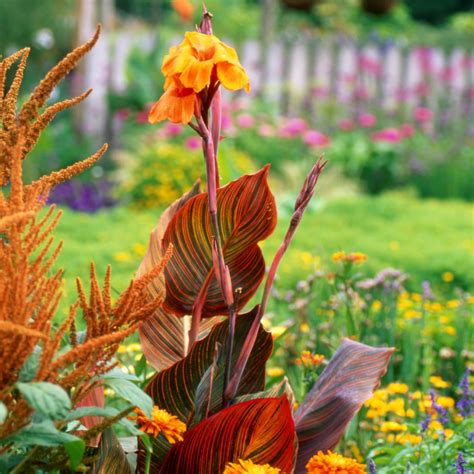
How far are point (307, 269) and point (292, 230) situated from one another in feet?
10.00

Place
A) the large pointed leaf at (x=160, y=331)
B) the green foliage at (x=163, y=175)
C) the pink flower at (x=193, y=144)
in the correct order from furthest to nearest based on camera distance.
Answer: the pink flower at (x=193, y=144) → the green foliage at (x=163, y=175) → the large pointed leaf at (x=160, y=331)

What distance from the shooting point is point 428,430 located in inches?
89.3

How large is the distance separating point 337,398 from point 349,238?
12.4 feet

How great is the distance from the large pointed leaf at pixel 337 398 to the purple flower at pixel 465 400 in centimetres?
42

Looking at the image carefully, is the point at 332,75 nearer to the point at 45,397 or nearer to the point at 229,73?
the point at 229,73

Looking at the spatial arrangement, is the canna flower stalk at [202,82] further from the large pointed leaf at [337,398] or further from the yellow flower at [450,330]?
the yellow flower at [450,330]

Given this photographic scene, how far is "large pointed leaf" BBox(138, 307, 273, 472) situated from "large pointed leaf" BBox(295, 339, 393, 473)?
0.18 m

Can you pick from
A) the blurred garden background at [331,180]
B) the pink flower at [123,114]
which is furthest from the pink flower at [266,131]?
the pink flower at [123,114]

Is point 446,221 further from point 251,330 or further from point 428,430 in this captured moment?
point 251,330

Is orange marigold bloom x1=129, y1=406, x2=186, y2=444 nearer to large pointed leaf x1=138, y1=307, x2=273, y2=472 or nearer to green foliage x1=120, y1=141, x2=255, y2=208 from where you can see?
large pointed leaf x1=138, y1=307, x2=273, y2=472

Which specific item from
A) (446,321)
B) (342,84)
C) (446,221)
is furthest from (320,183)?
(446,321)

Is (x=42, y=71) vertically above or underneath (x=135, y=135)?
above

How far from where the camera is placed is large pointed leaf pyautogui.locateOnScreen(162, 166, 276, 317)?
1.82m

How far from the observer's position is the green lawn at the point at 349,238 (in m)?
4.75
